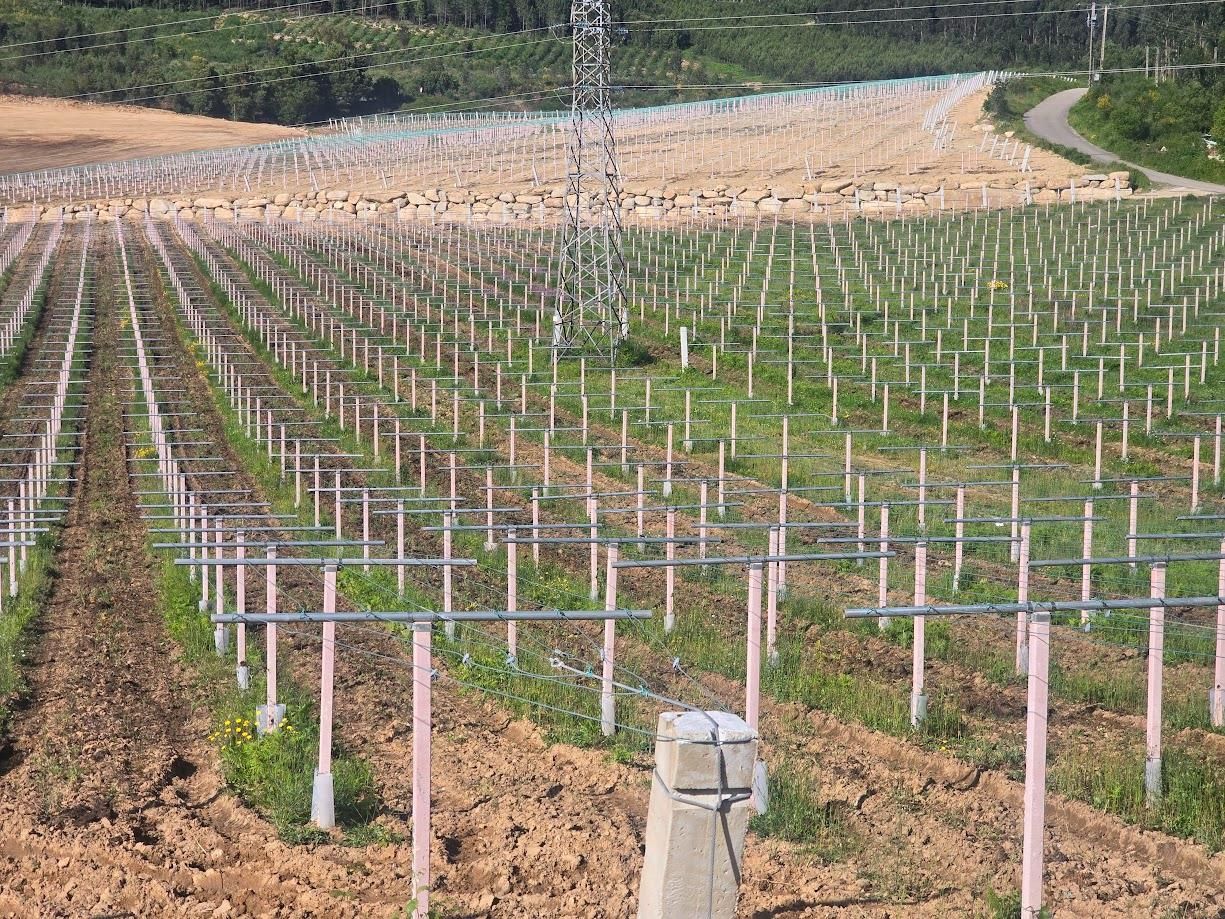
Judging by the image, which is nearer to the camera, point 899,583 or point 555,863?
point 555,863

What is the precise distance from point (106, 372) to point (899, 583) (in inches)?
1043

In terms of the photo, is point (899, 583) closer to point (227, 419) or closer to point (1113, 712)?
point (1113, 712)

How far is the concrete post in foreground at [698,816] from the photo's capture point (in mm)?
9109

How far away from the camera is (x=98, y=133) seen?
11994cm

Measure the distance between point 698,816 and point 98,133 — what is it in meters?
118

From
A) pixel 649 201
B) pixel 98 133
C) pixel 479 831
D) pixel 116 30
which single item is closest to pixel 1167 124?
pixel 649 201

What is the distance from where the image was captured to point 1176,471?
29.0 meters

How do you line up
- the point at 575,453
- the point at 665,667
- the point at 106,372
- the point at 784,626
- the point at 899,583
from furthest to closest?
the point at 106,372, the point at 575,453, the point at 899,583, the point at 784,626, the point at 665,667

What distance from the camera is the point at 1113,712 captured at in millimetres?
15391

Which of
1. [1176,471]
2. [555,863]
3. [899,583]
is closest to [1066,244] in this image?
[1176,471]

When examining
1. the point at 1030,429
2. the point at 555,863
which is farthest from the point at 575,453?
the point at 555,863

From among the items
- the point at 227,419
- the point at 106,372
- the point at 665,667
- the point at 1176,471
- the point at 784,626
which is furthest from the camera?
the point at 106,372

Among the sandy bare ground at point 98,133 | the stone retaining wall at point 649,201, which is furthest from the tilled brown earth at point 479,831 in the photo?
the sandy bare ground at point 98,133

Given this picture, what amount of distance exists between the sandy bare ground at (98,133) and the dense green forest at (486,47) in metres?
7.04
